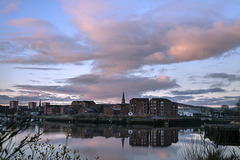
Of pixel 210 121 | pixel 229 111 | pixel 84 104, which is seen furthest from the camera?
pixel 229 111

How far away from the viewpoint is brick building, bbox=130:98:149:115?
129500mm

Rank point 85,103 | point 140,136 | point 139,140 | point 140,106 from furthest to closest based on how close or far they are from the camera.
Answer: point 85,103 → point 140,106 → point 140,136 → point 139,140

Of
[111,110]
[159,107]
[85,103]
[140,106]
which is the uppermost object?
[85,103]

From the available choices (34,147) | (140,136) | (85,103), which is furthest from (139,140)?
(85,103)

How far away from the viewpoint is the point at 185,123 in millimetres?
104688

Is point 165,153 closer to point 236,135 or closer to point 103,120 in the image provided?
point 236,135

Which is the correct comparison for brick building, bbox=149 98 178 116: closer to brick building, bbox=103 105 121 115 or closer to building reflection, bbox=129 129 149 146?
brick building, bbox=103 105 121 115

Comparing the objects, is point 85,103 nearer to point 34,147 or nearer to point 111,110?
point 111,110

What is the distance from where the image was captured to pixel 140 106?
130 metres

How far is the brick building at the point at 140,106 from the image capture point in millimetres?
129500

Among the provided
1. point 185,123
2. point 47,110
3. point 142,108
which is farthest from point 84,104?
point 185,123

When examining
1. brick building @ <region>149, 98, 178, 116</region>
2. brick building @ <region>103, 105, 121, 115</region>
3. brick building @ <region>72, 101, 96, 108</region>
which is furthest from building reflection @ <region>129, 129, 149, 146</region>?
brick building @ <region>72, 101, 96, 108</region>

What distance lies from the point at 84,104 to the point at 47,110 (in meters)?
30.5

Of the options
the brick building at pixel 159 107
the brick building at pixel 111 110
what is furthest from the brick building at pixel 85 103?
the brick building at pixel 159 107
